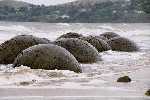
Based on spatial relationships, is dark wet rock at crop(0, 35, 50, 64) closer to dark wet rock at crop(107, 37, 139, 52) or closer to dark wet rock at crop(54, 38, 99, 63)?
dark wet rock at crop(54, 38, 99, 63)

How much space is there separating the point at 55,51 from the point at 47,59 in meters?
0.24

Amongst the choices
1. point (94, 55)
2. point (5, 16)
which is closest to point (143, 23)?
point (5, 16)

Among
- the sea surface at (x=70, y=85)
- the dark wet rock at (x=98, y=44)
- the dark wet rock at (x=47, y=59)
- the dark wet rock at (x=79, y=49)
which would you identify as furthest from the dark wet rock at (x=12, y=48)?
the dark wet rock at (x=98, y=44)

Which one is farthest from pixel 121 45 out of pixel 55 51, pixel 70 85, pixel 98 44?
pixel 70 85

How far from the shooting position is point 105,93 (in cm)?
553

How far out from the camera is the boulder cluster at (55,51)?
25.4ft

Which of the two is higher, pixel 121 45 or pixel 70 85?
pixel 121 45

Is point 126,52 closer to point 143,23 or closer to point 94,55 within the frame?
point 94,55

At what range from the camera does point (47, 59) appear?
25.3ft

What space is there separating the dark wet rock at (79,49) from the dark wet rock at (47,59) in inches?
68.9

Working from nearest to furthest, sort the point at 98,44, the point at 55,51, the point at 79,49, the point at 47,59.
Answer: the point at 47,59 < the point at 55,51 < the point at 79,49 < the point at 98,44

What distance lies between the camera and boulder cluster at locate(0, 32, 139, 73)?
25.4 feet

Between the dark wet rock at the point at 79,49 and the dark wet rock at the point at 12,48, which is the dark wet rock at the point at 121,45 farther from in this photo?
the dark wet rock at the point at 12,48

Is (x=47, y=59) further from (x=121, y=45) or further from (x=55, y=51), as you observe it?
(x=121, y=45)
